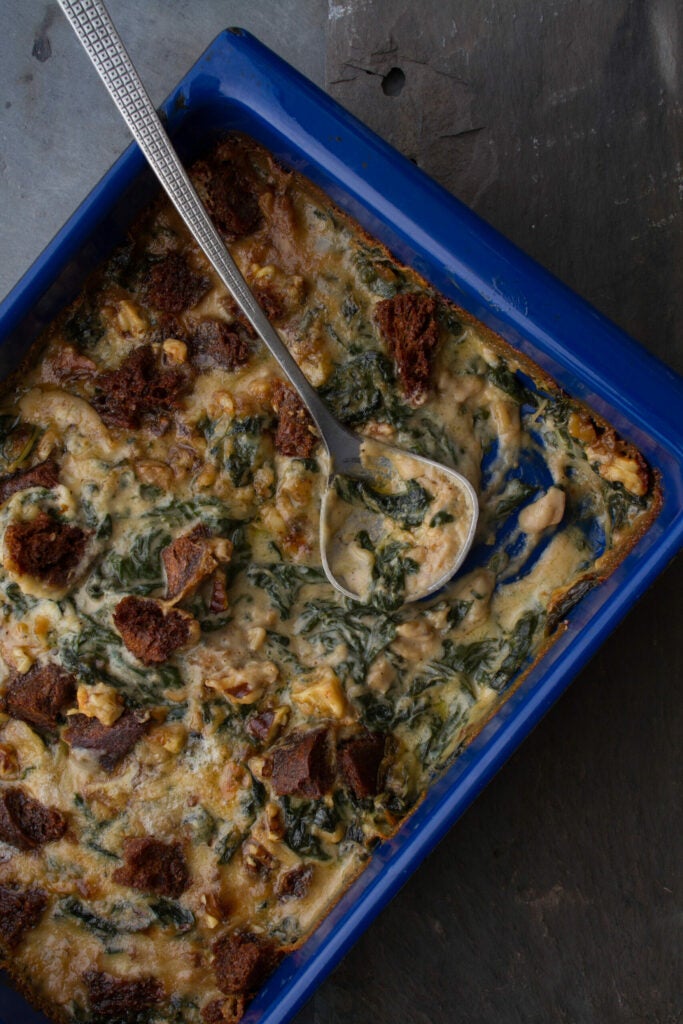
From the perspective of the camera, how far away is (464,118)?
2566 millimetres

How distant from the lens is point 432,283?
217 cm

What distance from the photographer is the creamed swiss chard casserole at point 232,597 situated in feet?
7.28

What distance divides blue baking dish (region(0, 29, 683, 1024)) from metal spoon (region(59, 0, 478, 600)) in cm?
13

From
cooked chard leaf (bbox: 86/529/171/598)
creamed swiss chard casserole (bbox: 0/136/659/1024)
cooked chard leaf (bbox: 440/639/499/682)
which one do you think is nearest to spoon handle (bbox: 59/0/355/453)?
creamed swiss chard casserole (bbox: 0/136/659/1024)

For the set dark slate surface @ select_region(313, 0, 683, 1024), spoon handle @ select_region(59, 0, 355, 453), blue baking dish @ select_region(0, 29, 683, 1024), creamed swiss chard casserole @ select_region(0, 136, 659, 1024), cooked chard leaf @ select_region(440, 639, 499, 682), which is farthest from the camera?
dark slate surface @ select_region(313, 0, 683, 1024)

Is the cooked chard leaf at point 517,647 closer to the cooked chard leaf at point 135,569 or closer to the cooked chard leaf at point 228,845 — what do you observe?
the cooked chard leaf at point 228,845

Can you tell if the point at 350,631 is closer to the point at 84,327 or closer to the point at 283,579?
the point at 283,579

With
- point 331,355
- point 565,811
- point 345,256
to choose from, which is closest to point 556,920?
point 565,811

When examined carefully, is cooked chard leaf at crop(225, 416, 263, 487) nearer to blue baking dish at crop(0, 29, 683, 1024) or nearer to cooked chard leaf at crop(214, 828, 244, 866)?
blue baking dish at crop(0, 29, 683, 1024)

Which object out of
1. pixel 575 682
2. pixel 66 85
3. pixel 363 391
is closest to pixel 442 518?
pixel 363 391

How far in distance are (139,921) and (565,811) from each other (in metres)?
1.24

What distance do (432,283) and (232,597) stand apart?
95 cm

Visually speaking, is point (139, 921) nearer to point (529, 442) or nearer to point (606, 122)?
point (529, 442)

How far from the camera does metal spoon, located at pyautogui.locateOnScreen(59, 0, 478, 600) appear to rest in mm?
1871
